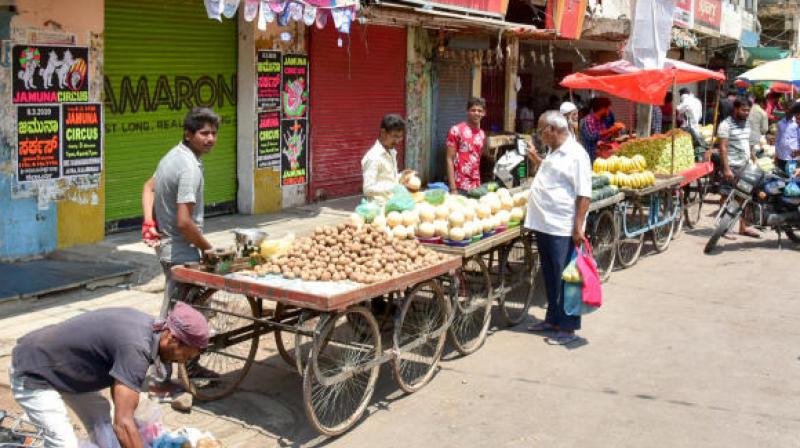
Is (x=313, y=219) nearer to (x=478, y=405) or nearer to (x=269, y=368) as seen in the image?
(x=269, y=368)

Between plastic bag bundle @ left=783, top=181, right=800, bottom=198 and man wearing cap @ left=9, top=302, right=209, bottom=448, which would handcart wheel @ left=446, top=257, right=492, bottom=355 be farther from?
plastic bag bundle @ left=783, top=181, right=800, bottom=198

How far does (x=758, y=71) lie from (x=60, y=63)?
13.2 m

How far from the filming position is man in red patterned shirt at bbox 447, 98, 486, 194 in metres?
8.98

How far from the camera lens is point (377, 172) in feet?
23.4

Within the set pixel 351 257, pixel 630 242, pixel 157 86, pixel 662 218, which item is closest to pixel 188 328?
pixel 351 257

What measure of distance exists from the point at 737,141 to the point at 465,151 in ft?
17.8

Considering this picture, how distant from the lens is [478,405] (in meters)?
5.84

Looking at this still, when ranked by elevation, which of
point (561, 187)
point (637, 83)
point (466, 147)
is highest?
point (637, 83)

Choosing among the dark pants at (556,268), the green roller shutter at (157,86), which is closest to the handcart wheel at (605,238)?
the dark pants at (556,268)

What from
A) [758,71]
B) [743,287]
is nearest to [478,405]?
[743,287]

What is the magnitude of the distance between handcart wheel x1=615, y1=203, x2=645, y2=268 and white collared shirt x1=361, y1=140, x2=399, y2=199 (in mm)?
3782

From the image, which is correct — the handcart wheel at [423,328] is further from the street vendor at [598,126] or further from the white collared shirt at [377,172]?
the street vendor at [598,126]

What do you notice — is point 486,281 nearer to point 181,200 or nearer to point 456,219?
point 456,219

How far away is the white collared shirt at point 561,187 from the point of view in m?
7.20
